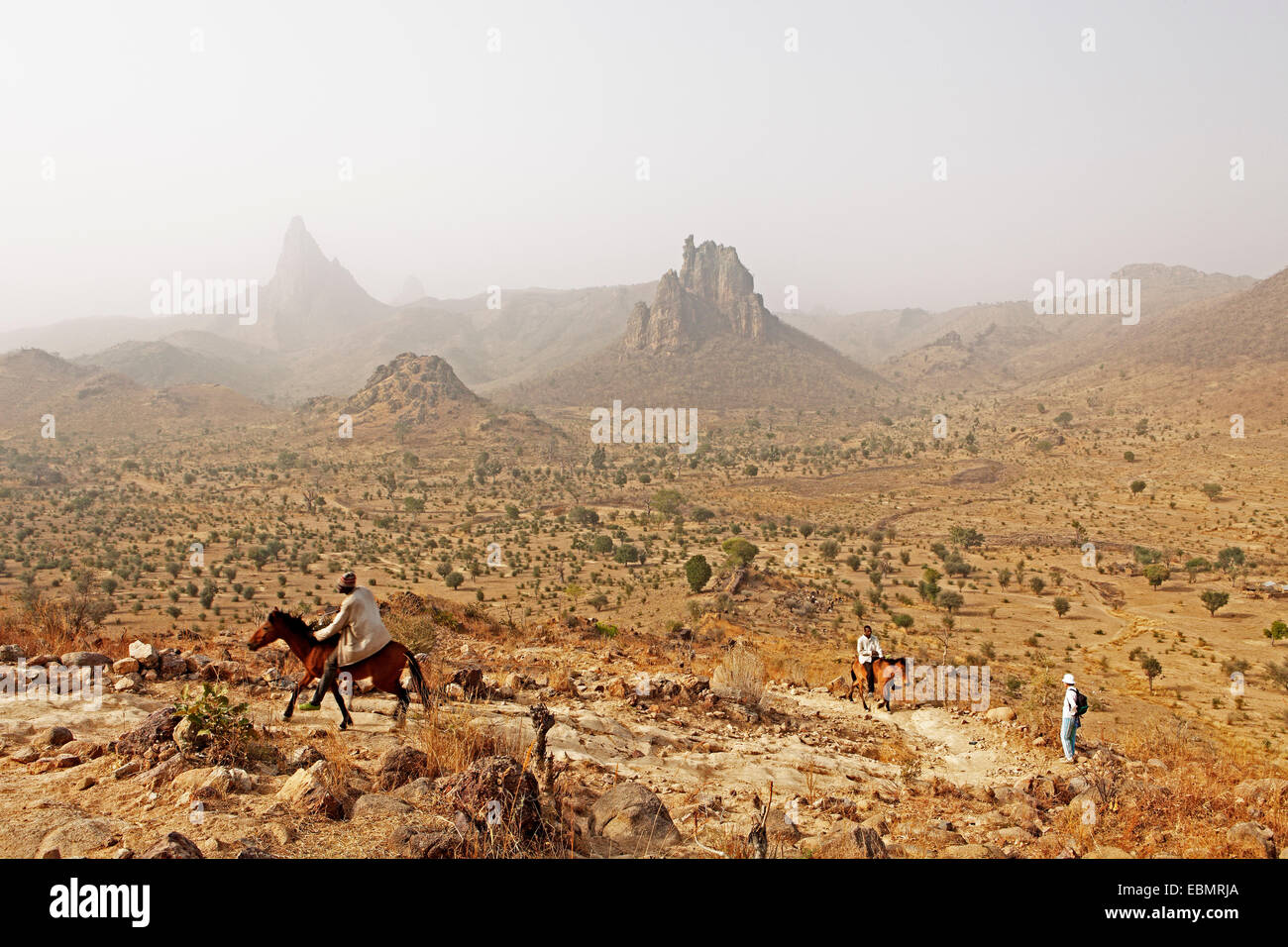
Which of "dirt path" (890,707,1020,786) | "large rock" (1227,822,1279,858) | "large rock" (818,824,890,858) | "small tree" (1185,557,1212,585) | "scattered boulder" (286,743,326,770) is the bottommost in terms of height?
"small tree" (1185,557,1212,585)

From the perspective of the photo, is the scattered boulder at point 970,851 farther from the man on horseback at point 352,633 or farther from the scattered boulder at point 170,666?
the scattered boulder at point 170,666

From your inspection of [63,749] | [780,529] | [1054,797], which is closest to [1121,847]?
[1054,797]

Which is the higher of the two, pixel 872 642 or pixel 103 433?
pixel 103 433

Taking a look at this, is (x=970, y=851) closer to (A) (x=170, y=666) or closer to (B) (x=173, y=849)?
(B) (x=173, y=849)

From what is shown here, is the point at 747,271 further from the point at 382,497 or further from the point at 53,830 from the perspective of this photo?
the point at 53,830

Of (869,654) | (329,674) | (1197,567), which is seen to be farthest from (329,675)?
(1197,567)

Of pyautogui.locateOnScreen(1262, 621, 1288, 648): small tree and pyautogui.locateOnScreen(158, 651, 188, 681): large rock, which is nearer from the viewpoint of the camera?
pyautogui.locateOnScreen(158, 651, 188, 681): large rock

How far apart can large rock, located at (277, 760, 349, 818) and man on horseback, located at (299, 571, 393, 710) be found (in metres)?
1.61

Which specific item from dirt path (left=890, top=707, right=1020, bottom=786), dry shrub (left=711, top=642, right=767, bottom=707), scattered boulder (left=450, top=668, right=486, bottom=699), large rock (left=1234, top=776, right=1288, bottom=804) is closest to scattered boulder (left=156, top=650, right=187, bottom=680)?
scattered boulder (left=450, top=668, right=486, bottom=699)

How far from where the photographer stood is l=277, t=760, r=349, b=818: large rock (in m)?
4.60

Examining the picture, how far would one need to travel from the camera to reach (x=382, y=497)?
60625 millimetres

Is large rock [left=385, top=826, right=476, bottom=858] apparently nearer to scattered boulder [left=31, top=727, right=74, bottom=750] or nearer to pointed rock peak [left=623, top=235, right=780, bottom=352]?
scattered boulder [left=31, top=727, right=74, bottom=750]
